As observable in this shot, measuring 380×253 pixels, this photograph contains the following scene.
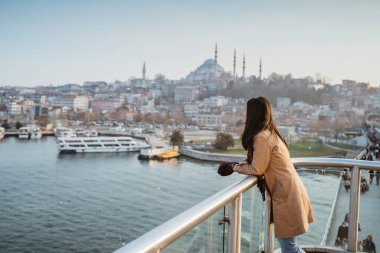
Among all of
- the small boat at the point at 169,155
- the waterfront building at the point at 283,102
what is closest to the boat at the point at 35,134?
the small boat at the point at 169,155

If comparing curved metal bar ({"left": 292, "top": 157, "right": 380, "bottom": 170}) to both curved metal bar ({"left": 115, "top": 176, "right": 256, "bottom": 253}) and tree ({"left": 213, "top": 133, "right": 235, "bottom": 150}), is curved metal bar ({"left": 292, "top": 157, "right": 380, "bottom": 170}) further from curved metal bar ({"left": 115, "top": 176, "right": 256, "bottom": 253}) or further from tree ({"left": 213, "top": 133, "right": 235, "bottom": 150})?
tree ({"left": 213, "top": 133, "right": 235, "bottom": 150})

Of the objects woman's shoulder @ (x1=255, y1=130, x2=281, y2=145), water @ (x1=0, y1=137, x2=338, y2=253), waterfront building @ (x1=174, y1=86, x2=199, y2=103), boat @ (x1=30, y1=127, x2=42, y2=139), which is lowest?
water @ (x1=0, y1=137, x2=338, y2=253)

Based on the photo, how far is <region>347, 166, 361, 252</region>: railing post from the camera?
1.14 metres

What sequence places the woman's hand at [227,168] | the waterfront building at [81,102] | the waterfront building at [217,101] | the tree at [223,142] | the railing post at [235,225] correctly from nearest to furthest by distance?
1. the railing post at [235,225]
2. the woman's hand at [227,168]
3. the tree at [223,142]
4. the waterfront building at [217,101]
5. the waterfront building at [81,102]

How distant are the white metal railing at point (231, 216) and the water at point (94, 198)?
6 cm

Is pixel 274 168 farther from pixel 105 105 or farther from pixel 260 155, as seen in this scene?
pixel 105 105

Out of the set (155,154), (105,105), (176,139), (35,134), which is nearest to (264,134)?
(155,154)

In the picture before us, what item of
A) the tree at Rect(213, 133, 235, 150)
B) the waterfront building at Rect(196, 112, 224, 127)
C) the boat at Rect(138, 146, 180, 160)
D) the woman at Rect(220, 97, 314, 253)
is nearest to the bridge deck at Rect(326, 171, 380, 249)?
the woman at Rect(220, 97, 314, 253)

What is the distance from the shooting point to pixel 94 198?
9.28 m

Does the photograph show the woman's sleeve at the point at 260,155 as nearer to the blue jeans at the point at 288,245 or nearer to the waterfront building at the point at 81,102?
the blue jeans at the point at 288,245

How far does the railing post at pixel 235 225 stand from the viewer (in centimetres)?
74

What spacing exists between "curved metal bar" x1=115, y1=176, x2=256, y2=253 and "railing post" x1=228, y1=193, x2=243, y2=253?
0.04 metres

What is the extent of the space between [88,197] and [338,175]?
8821 millimetres

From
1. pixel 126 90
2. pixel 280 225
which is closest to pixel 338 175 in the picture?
pixel 280 225
